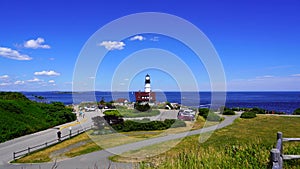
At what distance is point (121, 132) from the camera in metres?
28.9

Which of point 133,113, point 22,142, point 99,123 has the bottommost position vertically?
point 22,142

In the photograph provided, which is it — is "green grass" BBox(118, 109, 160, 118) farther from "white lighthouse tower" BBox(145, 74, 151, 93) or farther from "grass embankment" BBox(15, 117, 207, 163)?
"grass embankment" BBox(15, 117, 207, 163)

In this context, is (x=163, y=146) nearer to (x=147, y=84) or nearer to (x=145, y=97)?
(x=145, y=97)

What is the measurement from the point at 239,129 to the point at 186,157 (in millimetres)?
21495

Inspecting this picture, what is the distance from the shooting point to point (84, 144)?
22344 mm

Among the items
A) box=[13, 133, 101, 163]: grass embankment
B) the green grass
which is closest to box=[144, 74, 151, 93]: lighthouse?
the green grass

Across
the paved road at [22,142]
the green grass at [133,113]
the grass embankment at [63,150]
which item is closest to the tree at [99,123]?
the paved road at [22,142]

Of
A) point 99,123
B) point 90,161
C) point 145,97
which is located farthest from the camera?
point 145,97

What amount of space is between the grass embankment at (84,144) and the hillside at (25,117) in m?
5.80

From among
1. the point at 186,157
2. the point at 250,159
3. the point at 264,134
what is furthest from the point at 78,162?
the point at 264,134

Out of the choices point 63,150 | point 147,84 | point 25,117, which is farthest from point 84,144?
point 147,84

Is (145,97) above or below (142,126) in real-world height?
above

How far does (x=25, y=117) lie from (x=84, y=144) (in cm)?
1186

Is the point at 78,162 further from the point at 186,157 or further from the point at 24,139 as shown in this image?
the point at 24,139
